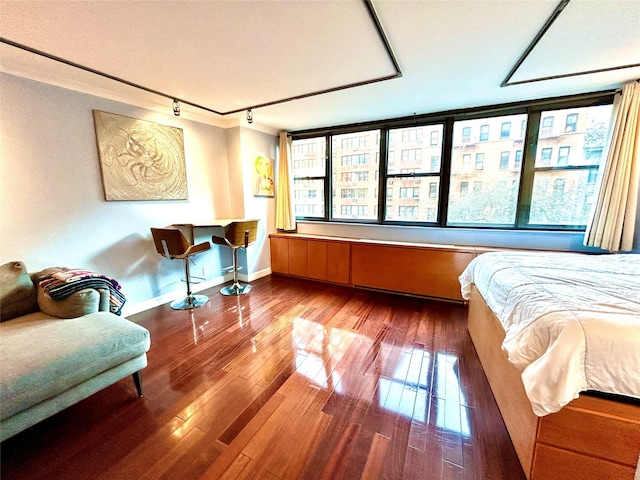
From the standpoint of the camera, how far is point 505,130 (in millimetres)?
3088

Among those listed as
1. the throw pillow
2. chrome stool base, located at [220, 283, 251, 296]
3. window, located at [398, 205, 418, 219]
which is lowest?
chrome stool base, located at [220, 283, 251, 296]

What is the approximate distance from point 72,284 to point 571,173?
4.85m

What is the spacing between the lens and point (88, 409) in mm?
1620

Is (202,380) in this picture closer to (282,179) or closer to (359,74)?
(359,74)

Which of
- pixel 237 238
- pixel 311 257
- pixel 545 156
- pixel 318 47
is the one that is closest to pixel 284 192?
pixel 311 257

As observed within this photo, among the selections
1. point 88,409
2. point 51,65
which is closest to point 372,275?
point 88,409

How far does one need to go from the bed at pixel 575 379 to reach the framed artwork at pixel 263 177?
3497mm

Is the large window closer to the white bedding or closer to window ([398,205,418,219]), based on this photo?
window ([398,205,418,219])

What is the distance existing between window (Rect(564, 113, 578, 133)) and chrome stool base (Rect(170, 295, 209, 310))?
15.5ft

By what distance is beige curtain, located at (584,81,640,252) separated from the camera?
2.41 metres

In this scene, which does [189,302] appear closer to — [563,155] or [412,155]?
[412,155]

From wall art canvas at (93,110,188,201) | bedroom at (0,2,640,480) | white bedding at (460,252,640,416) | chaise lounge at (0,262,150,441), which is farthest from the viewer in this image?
wall art canvas at (93,110,188,201)

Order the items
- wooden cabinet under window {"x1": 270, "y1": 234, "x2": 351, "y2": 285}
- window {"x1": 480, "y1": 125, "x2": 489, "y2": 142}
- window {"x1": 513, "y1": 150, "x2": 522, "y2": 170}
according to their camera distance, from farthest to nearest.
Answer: wooden cabinet under window {"x1": 270, "y1": 234, "x2": 351, "y2": 285}, window {"x1": 480, "y1": 125, "x2": 489, "y2": 142}, window {"x1": 513, "y1": 150, "x2": 522, "y2": 170}

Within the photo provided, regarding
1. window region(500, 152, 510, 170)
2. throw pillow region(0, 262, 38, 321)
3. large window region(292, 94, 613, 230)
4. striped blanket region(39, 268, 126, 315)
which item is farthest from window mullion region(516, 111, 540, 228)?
throw pillow region(0, 262, 38, 321)
